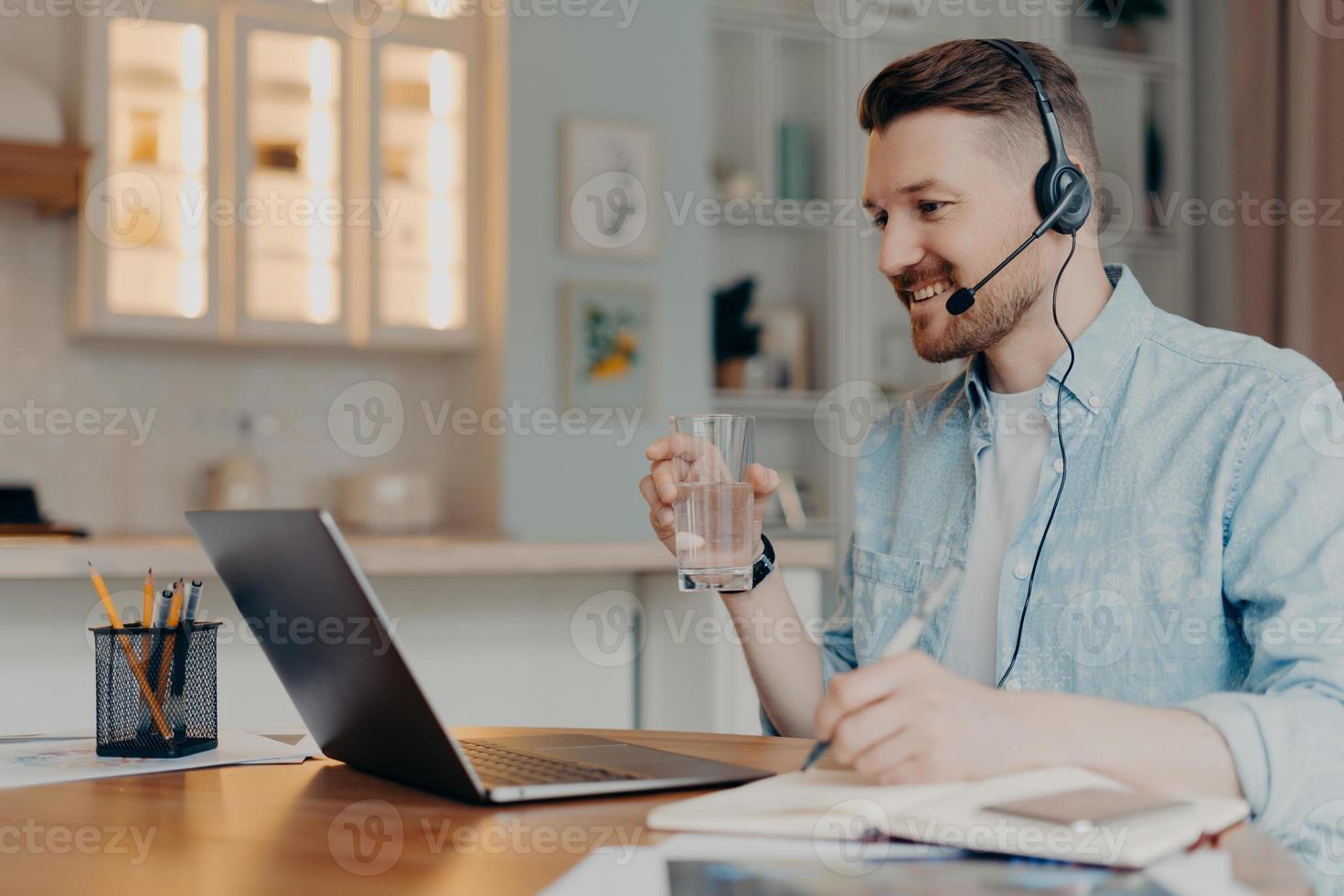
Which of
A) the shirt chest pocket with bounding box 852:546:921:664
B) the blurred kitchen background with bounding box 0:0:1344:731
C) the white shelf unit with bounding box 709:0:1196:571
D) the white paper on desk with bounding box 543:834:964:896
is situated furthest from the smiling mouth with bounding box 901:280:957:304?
the white shelf unit with bounding box 709:0:1196:571

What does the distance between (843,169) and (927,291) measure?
2.95 metres

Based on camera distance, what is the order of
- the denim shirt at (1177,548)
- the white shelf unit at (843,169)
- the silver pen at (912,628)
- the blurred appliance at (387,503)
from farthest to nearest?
the white shelf unit at (843,169), the blurred appliance at (387,503), the denim shirt at (1177,548), the silver pen at (912,628)

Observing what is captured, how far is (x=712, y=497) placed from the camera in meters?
1.14

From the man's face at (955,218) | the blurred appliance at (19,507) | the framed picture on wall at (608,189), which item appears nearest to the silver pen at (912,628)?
the man's face at (955,218)

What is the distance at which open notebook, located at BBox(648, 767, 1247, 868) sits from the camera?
0.71 m

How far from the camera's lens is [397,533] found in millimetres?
3689

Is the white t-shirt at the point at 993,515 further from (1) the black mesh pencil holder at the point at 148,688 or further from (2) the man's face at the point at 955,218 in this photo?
(1) the black mesh pencil holder at the point at 148,688

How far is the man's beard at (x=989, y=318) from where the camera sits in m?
1.36

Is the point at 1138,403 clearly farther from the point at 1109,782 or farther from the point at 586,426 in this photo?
the point at 586,426

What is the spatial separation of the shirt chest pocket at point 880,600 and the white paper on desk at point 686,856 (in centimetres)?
67

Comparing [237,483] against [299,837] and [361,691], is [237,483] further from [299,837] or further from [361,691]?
[299,837]

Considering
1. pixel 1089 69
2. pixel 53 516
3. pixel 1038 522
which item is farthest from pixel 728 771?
pixel 1089 69

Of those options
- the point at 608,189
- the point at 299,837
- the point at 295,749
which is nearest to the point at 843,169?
the point at 608,189

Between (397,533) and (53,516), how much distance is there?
0.89 metres
